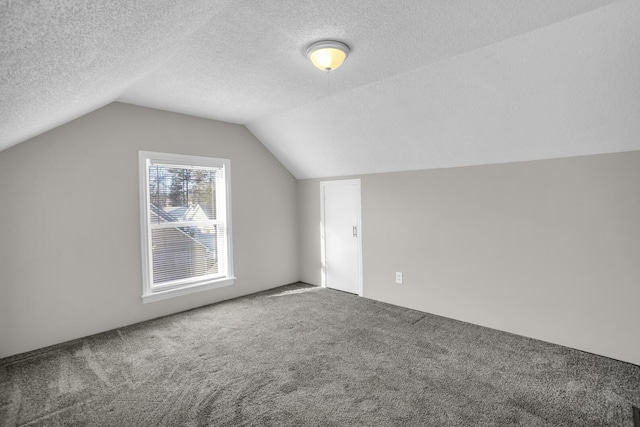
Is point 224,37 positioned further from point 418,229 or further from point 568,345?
point 568,345

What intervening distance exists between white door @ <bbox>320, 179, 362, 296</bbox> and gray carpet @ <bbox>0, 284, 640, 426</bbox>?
1161 millimetres

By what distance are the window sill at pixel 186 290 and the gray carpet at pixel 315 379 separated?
0.32 m

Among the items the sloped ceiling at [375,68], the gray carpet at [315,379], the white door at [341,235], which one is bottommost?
the gray carpet at [315,379]

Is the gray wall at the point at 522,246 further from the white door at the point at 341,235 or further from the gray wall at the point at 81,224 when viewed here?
the gray wall at the point at 81,224

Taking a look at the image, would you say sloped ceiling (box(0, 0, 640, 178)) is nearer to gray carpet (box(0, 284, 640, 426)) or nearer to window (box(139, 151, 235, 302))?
window (box(139, 151, 235, 302))

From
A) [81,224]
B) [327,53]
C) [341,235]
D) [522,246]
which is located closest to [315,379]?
[522,246]

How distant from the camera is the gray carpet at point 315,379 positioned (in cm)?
200

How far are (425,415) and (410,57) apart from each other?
8.41ft

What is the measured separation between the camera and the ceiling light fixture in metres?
2.30

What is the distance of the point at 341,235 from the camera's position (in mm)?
4715

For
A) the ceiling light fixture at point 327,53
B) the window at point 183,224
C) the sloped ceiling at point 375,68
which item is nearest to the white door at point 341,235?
the sloped ceiling at point 375,68

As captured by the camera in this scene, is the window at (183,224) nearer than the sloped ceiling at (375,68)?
No

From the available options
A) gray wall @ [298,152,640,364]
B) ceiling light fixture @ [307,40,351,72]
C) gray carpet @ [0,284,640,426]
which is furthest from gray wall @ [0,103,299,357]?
gray wall @ [298,152,640,364]

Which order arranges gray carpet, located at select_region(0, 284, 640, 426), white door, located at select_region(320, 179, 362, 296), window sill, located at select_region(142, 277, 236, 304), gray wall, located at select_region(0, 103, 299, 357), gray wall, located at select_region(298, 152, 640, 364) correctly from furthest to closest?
white door, located at select_region(320, 179, 362, 296)
window sill, located at select_region(142, 277, 236, 304)
gray wall, located at select_region(0, 103, 299, 357)
gray wall, located at select_region(298, 152, 640, 364)
gray carpet, located at select_region(0, 284, 640, 426)
